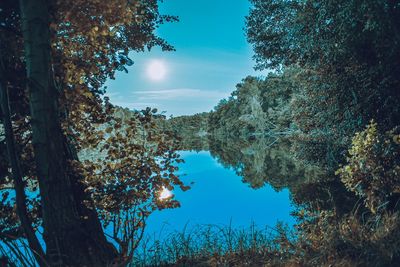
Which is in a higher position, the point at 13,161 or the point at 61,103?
the point at 61,103

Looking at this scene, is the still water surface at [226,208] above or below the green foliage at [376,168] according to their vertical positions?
below

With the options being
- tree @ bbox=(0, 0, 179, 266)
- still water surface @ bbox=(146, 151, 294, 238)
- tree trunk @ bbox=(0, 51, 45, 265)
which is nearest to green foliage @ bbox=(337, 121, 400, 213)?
tree @ bbox=(0, 0, 179, 266)

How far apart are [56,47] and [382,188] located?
22.7 ft

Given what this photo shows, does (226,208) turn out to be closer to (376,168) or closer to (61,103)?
(376,168)

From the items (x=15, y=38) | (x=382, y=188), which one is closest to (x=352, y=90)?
(x=382, y=188)

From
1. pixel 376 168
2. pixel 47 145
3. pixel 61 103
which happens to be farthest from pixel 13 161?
pixel 376 168

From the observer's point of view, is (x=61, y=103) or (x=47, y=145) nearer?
(x=47, y=145)

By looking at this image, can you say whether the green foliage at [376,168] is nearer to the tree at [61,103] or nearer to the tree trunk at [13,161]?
the tree at [61,103]

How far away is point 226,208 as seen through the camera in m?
19.2

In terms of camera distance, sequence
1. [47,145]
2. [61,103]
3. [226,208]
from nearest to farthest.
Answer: [47,145], [61,103], [226,208]

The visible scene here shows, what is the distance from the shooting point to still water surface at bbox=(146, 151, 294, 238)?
1562 centimetres

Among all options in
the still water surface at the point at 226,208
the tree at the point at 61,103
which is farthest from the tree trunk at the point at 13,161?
the still water surface at the point at 226,208

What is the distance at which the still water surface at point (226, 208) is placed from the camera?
51.2 feet

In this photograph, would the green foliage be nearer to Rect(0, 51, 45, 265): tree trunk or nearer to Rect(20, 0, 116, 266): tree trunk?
Rect(20, 0, 116, 266): tree trunk
